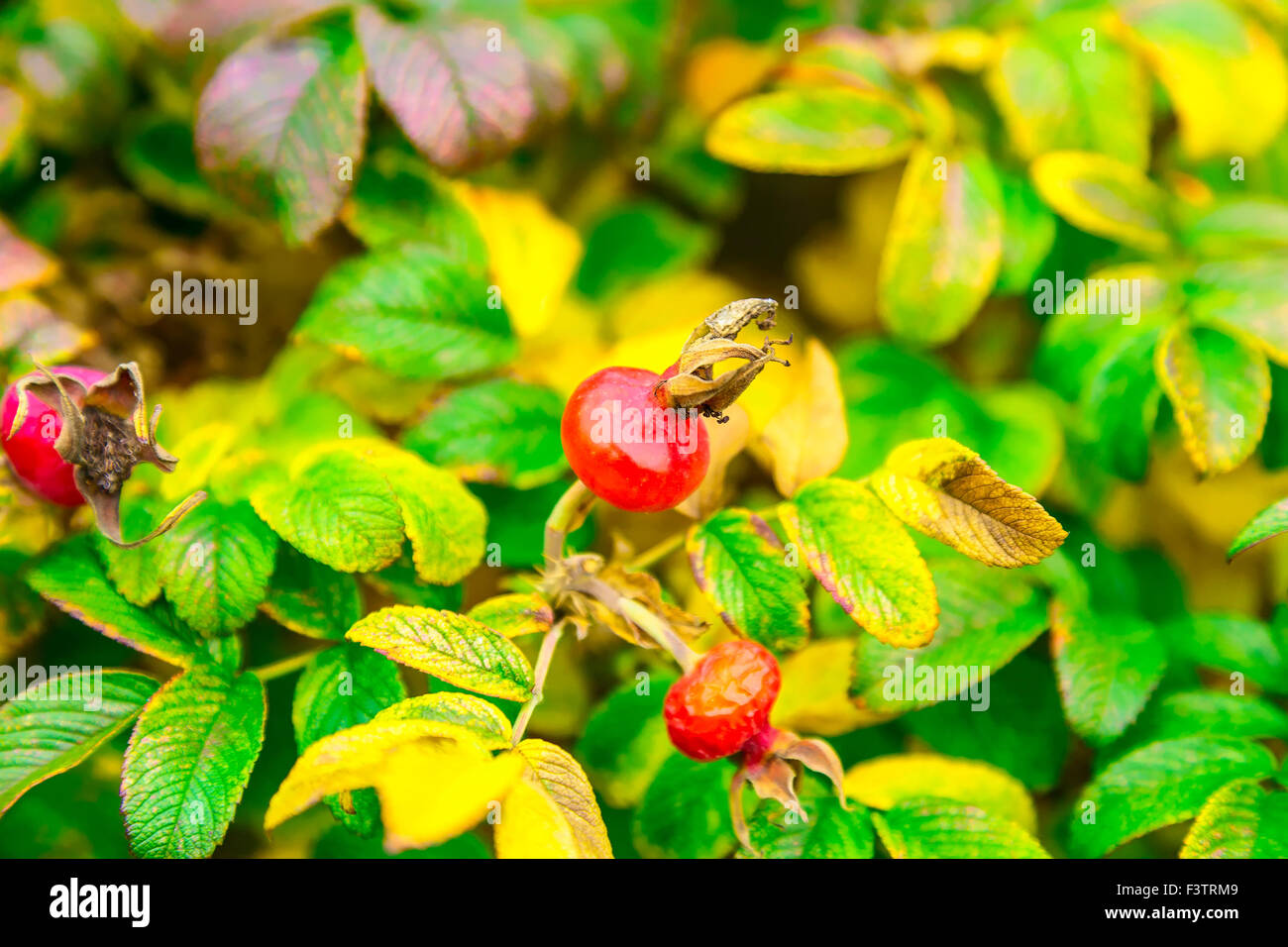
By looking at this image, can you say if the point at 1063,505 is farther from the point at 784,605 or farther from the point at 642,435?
the point at 642,435

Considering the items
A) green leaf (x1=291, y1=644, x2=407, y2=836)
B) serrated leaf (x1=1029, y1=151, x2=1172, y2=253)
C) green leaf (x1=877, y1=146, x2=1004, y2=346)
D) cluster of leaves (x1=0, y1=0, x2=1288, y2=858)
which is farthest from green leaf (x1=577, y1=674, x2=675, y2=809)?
serrated leaf (x1=1029, y1=151, x2=1172, y2=253)

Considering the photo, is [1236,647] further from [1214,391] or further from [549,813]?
[549,813]

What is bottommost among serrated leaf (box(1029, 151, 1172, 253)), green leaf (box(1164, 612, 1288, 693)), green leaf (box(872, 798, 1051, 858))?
green leaf (box(872, 798, 1051, 858))

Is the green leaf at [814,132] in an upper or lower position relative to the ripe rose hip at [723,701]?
upper

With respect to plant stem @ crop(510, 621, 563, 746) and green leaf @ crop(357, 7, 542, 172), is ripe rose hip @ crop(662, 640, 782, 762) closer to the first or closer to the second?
plant stem @ crop(510, 621, 563, 746)

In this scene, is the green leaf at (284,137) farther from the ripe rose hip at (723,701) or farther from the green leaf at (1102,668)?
the green leaf at (1102,668)

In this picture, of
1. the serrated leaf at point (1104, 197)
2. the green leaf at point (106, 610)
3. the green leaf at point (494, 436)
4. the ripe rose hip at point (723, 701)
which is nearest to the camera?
the ripe rose hip at point (723, 701)

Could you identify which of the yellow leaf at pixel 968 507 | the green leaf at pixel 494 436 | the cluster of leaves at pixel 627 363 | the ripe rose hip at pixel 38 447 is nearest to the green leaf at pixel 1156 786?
the cluster of leaves at pixel 627 363

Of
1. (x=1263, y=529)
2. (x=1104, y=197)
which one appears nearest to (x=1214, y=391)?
(x=1263, y=529)
